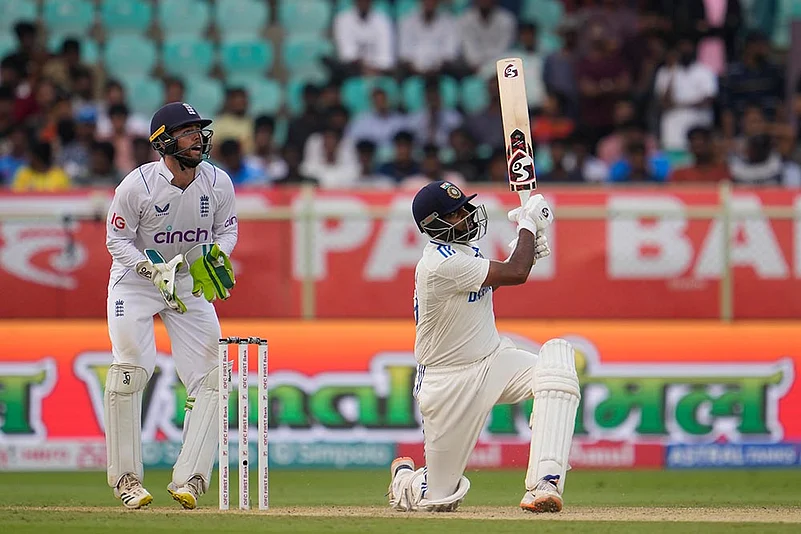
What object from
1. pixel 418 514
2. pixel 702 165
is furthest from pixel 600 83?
pixel 418 514

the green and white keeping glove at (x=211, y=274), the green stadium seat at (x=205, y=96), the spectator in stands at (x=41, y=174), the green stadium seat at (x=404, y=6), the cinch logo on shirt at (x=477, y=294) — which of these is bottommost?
the cinch logo on shirt at (x=477, y=294)

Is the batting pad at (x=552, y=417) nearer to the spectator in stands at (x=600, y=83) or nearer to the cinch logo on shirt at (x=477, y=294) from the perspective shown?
the cinch logo on shirt at (x=477, y=294)

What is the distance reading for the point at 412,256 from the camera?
39.6 ft

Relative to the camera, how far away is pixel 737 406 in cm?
1136

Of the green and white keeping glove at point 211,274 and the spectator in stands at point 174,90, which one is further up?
the spectator in stands at point 174,90

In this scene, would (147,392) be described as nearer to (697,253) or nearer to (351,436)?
(351,436)

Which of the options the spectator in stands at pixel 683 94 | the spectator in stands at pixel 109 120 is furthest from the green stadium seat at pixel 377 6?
the spectator in stands at pixel 683 94

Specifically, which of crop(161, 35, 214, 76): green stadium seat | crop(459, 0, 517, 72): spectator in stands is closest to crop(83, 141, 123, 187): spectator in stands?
crop(161, 35, 214, 76): green stadium seat

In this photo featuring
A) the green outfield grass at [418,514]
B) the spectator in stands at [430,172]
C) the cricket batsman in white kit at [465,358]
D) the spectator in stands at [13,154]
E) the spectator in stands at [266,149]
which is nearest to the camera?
the green outfield grass at [418,514]

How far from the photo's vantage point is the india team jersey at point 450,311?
7777mm

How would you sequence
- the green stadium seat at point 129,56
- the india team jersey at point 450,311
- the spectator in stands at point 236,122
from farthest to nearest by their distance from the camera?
the green stadium seat at point 129,56
the spectator in stands at point 236,122
the india team jersey at point 450,311

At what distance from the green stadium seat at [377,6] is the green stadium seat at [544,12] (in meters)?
1.59

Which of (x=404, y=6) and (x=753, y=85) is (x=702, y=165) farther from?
(x=404, y=6)

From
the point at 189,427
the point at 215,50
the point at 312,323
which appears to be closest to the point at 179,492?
the point at 189,427
